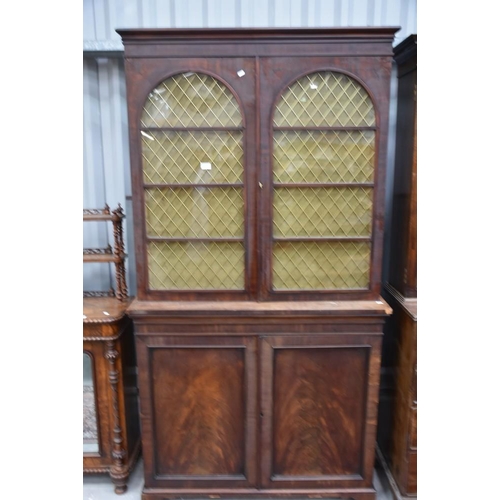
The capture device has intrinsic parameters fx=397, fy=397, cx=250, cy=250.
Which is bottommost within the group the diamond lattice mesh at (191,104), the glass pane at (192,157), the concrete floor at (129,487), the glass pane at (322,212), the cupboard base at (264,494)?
the concrete floor at (129,487)

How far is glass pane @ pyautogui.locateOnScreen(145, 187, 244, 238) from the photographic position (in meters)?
1.40

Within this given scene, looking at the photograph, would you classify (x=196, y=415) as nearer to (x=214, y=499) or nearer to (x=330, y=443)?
(x=214, y=499)

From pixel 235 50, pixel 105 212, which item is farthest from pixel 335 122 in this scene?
pixel 105 212

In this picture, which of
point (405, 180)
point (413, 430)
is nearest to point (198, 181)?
point (405, 180)

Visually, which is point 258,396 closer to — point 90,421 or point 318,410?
point 318,410

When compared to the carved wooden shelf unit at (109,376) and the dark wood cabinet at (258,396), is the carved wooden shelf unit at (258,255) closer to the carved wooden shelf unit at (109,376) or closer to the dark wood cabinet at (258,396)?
the dark wood cabinet at (258,396)

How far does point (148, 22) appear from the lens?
1716 millimetres

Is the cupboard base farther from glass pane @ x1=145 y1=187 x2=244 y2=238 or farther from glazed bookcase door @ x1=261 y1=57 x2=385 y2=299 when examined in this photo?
glass pane @ x1=145 y1=187 x2=244 y2=238

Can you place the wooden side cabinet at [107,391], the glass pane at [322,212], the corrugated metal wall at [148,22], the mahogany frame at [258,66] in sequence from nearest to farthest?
the mahogany frame at [258,66]
the glass pane at [322,212]
the wooden side cabinet at [107,391]
the corrugated metal wall at [148,22]

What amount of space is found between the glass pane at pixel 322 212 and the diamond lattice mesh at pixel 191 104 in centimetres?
32

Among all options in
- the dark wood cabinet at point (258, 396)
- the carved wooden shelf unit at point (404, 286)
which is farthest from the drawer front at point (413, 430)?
the dark wood cabinet at point (258, 396)

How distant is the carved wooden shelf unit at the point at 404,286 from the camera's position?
145 cm

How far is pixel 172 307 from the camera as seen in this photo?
4.66 ft
